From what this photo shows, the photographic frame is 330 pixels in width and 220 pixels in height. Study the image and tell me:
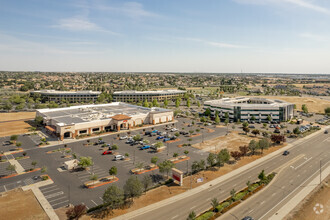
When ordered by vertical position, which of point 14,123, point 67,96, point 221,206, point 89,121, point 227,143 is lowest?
point 221,206


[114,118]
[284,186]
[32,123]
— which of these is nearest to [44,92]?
[32,123]

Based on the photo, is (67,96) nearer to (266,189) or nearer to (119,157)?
(119,157)

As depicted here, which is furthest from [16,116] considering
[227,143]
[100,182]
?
[227,143]

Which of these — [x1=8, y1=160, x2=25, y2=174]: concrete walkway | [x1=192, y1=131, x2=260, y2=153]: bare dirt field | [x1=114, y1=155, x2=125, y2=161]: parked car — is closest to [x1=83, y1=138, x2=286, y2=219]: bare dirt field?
[x1=192, y1=131, x2=260, y2=153]: bare dirt field

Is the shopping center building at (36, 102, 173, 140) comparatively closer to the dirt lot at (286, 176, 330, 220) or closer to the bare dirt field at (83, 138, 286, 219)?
the bare dirt field at (83, 138, 286, 219)

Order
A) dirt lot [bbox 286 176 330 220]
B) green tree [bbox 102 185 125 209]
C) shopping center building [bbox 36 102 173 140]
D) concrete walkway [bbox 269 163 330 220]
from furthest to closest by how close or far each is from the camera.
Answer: shopping center building [bbox 36 102 173 140] → concrete walkway [bbox 269 163 330 220] → dirt lot [bbox 286 176 330 220] → green tree [bbox 102 185 125 209]

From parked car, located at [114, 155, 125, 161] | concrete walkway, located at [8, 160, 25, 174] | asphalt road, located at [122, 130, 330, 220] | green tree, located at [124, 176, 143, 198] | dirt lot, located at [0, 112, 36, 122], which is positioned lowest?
asphalt road, located at [122, 130, 330, 220]
